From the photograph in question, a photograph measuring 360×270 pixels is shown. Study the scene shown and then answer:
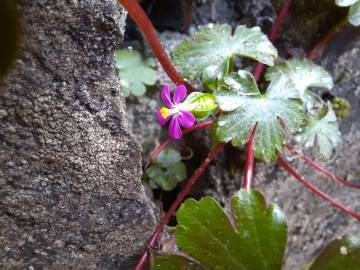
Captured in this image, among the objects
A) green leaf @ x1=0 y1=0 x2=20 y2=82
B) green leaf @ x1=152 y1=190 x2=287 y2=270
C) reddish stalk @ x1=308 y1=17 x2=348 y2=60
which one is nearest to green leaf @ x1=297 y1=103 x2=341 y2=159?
reddish stalk @ x1=308 y1=17 x2=348 y2=60

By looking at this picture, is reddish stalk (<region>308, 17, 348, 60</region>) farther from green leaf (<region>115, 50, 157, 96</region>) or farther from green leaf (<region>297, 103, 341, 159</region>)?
green leaf (<region>115, 50, 157, 96</region>)

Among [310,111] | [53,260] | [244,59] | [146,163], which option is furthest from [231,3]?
[53,260]

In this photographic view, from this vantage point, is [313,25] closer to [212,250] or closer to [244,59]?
[244,59]

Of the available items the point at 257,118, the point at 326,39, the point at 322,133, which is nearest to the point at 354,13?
the point at 326,39

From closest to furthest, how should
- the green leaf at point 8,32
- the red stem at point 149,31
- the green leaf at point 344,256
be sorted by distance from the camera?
the green leaf at point 8,32, the red stem at point 149,31, the green leaf at point 344,256

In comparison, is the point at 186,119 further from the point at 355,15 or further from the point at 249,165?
the point at 355,15

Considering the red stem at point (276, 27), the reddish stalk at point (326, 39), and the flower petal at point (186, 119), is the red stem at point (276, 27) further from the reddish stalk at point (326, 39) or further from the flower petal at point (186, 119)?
the flower petal at point (186, 119)

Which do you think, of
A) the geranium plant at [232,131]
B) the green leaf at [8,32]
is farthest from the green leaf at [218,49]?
the green leaf at [8,32]
